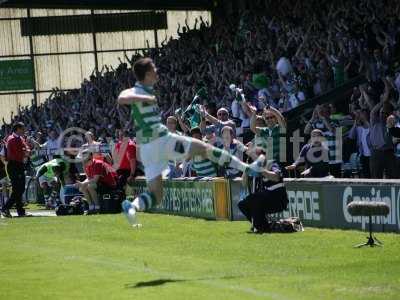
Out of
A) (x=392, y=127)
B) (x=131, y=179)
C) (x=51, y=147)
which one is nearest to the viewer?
(x=392, y=127)

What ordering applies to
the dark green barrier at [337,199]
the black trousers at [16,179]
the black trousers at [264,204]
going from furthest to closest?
1. the black trousers at [16,179]
2. the black trousers at [264,204]
3. the dark green barrier at [337,199]

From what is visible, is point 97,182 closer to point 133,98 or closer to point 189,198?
point 189,198

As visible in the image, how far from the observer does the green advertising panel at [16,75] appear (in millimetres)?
48562

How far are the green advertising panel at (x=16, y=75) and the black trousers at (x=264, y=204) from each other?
3245 centimetres

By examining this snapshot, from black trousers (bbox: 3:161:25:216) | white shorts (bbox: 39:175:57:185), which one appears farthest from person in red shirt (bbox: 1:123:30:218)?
white shorts (bbox: 39:175:57:185)

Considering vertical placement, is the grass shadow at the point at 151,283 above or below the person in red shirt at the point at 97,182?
below

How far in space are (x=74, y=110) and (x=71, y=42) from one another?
7.55 metres

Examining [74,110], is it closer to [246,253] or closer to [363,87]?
[363,87]

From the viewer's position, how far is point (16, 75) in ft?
161


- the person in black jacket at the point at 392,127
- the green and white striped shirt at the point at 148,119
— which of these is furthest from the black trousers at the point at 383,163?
the green and white striped shirt at the point at 148,119

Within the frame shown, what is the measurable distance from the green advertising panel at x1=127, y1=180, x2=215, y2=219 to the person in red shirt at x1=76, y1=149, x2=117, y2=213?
1275 mm

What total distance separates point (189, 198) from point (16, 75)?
27592mm

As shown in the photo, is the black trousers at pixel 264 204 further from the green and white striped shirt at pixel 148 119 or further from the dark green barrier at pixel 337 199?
the green and white striped shirt at pixel 148 119

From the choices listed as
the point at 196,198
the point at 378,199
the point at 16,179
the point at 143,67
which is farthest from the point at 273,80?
the point at 143,67
